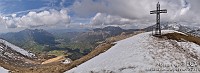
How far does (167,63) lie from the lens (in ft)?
141

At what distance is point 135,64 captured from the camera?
4275 cm

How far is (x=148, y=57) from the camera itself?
1769 inches

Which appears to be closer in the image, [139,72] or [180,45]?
[139,72]

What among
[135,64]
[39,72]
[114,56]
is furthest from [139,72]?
[39,72]

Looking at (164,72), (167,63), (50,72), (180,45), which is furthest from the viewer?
(50,72)

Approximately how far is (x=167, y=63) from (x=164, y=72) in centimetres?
310

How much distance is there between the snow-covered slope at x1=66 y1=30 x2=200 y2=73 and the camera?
42344 mm

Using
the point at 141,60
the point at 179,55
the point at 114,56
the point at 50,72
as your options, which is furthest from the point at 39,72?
the point at 179,55

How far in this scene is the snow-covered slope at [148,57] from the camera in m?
42.3

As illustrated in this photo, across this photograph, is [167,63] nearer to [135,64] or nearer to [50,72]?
[135,64]

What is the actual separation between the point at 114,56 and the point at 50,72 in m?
15.2

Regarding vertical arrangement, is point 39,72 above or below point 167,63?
below

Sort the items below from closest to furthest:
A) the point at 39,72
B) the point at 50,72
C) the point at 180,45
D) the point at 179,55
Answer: the point at 179,55
the point at 180,45
the point at 50,72
the point at 39,72

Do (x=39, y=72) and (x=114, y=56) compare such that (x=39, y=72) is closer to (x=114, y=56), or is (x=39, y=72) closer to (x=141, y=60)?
(x=114, y=56)
